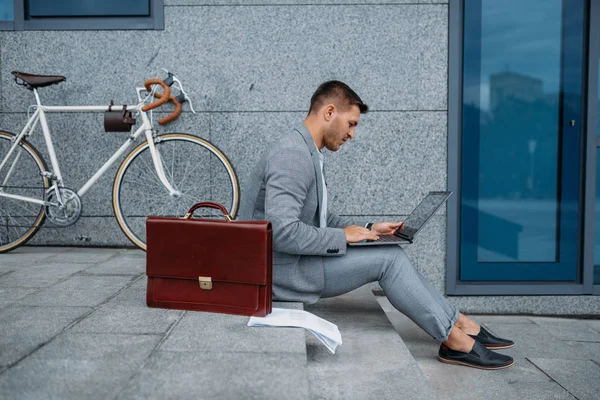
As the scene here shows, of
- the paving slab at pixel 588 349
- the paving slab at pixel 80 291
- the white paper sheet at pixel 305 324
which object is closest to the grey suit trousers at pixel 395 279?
the white paper sheet at pixel 305 324

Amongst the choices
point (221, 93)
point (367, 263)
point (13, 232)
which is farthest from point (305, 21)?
point (13, 232)

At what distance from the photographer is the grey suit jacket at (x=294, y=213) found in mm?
2650

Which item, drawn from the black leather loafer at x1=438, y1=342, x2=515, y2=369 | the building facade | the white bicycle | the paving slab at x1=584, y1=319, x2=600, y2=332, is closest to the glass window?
the building facade

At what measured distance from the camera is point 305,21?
4.70m

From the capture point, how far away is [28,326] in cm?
249

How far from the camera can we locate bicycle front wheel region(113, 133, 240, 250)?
440 centimetres

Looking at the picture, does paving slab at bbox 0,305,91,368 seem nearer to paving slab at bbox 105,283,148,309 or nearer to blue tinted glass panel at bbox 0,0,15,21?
paving slab at bbox 105,283,148,309

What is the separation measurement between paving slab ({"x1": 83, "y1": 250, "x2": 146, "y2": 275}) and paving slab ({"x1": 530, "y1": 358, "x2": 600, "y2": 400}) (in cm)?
261

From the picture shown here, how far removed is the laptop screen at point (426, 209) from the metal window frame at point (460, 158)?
1.57 m

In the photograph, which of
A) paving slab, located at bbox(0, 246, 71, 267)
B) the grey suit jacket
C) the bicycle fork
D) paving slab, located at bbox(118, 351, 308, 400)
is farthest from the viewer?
the bicycle fork

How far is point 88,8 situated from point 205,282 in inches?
131

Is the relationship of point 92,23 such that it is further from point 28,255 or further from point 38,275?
point 38,275

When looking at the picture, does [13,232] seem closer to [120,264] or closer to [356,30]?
[120,264]

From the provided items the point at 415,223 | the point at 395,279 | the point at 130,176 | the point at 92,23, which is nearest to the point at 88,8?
the point at 92,23
